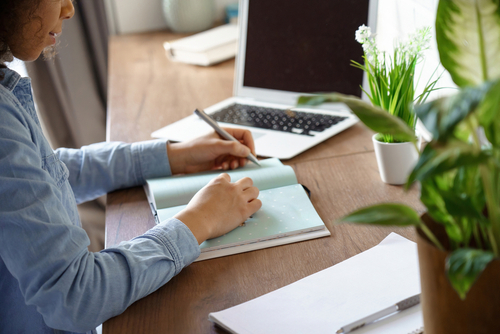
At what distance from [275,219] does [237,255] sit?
0.10 metres

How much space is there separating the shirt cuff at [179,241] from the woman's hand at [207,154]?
275mm

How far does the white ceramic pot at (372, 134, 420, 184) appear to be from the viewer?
0.79 meters

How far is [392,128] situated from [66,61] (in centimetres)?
196

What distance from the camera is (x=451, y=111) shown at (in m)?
0.26

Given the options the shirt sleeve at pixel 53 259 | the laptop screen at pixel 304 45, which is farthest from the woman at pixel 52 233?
the laptop screen at pixel 304 45

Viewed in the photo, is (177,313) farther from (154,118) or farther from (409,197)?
(154,118)

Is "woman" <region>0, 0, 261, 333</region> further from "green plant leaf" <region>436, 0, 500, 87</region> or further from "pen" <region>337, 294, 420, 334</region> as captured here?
"green plant leaf" <region>436, 0, 500, 87</region>

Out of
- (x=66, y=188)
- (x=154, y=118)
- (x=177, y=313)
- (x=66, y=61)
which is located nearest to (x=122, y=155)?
(x=66, y=188)

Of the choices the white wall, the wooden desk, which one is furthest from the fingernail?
the white wall

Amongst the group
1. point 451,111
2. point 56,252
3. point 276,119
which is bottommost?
point 276,119

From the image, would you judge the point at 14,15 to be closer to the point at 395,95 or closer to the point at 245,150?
the point at 245,150

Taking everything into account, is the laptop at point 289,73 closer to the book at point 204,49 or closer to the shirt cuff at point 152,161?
the shirt cuff at point 152,161

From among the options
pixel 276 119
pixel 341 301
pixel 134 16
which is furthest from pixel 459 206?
pixel 134 16

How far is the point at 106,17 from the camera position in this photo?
6.96 feet
